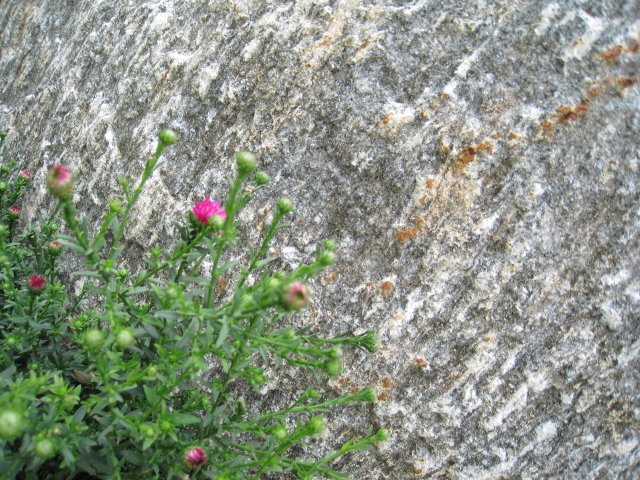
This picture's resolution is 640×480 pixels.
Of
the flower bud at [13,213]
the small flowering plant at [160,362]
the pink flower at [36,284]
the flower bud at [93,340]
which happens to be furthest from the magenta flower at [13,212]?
the flower bud at [93,340]

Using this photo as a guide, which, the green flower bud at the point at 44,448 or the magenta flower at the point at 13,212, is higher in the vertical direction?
the green flower bud at the point at 44,448

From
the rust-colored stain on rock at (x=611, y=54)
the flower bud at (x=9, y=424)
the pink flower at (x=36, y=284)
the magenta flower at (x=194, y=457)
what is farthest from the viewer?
the rust-colored stain on rock at (x=611, y=54)

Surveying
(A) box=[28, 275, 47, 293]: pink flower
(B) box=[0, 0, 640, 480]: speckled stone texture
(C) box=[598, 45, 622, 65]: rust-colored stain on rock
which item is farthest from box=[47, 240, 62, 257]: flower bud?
(C) box=[598, 45, 622, 65]: rust-colored stain on rock

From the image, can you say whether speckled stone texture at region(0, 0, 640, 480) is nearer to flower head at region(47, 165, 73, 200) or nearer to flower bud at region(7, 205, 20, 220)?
flower bud at region(7, 205, 20, 220)

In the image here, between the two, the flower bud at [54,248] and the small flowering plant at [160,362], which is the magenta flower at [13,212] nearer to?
the small flowering plant at [160,362]

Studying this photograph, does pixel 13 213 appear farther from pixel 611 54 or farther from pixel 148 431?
pixel 611 54

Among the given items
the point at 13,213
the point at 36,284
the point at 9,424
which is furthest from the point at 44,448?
the point at 13,213

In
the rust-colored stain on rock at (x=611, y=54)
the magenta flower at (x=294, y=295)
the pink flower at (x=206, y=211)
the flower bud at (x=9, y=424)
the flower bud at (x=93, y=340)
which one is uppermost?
the rust-colored stain on rock at (x=611, y=54)
